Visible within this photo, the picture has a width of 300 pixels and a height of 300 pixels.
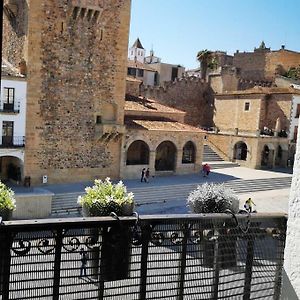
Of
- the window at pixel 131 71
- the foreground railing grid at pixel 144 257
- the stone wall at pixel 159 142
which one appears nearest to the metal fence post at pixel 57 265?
the foreground railing grid at pixel 144 257

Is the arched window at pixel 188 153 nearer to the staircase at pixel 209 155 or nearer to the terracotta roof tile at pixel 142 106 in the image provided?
the terracotta roof tile at pixel 142 106

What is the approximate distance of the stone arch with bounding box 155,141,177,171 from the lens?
26406 millimetres

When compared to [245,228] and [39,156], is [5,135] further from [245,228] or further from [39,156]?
[245,228]

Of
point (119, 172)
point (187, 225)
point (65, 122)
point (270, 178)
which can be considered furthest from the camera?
point (270, 178)

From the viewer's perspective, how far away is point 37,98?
20.5 m

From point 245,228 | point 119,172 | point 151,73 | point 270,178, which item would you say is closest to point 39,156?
point 119,172

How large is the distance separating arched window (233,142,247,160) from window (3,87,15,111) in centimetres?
1797

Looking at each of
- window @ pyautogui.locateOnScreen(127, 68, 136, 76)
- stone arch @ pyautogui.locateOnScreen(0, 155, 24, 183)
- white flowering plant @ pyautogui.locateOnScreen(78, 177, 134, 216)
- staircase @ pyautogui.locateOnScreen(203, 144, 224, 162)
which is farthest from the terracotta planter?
window @ pyautogui.locateOnScreen(127, 68, 136, 76)

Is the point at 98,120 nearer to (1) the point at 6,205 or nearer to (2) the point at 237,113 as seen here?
(2) the point at 237,113

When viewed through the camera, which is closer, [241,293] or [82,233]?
[82,233]

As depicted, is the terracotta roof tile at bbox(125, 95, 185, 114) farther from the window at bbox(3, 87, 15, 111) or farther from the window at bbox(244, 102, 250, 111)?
the window at bbox(3, 87, 15, 111)

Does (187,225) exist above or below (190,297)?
above

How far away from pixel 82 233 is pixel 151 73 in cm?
4534

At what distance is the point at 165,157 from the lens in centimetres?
2719
